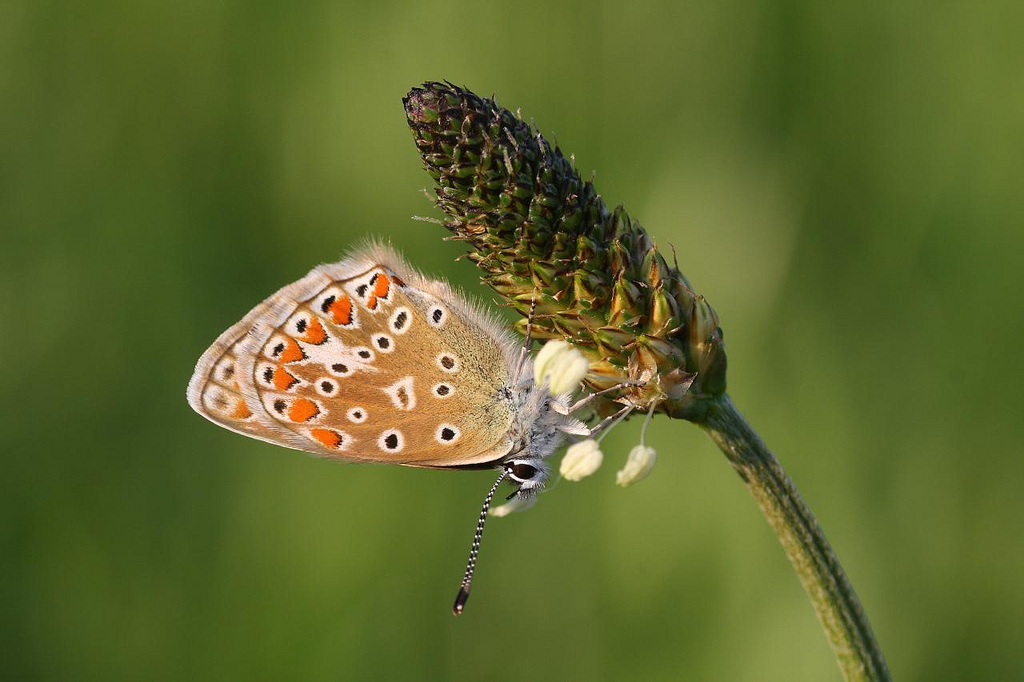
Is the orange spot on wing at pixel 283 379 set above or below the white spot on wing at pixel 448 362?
below

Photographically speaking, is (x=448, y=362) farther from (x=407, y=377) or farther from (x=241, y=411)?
(x=241, y=411)

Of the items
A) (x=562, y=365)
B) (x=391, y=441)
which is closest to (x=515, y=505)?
(x=391, y=441)

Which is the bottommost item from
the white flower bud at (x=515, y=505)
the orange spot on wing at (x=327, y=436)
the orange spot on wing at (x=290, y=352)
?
the white flower bud at (x=515, y=505)

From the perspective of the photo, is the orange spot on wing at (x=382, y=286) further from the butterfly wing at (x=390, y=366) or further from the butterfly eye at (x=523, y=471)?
the butterfly eye at (x=523, y=471)

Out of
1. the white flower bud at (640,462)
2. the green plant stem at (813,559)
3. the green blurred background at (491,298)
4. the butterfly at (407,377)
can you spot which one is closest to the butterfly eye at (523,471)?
the butterfly at (407,377)

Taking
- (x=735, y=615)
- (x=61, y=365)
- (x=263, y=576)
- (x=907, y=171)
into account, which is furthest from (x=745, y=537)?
(x=61, y=365)

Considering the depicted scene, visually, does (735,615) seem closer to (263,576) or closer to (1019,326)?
(1019,326)

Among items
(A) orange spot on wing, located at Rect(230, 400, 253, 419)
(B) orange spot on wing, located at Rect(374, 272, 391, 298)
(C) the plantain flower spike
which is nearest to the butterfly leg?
(C) the plantain flower spike
